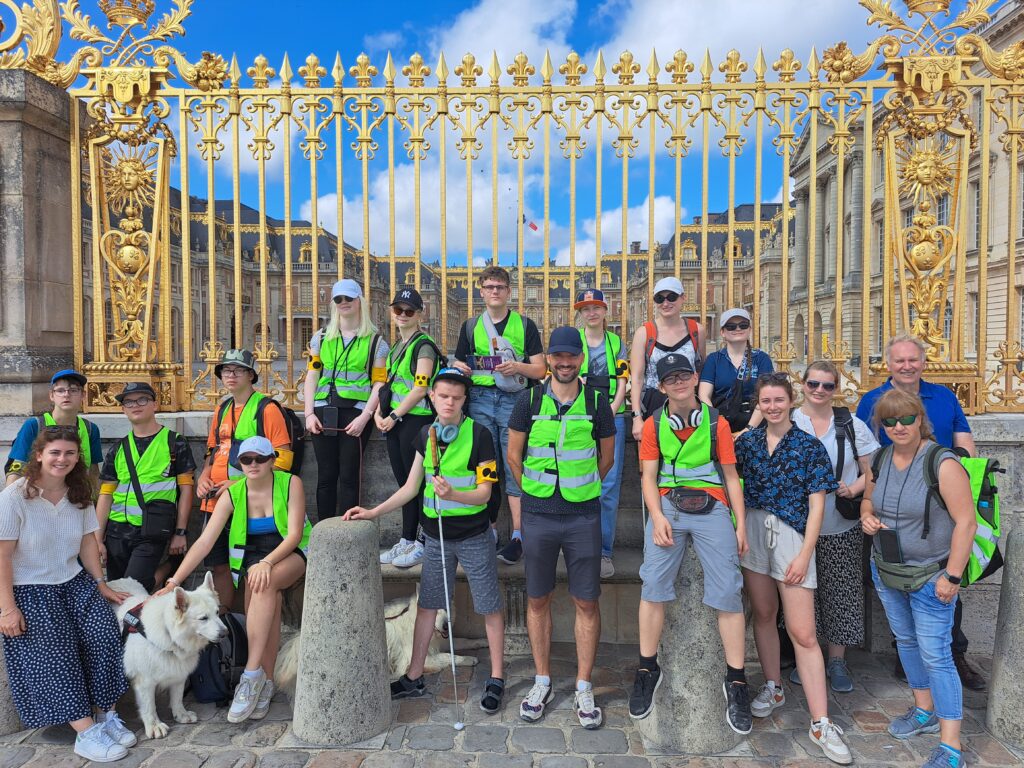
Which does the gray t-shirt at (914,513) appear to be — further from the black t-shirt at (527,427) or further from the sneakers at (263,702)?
the sneakers at (263,702)

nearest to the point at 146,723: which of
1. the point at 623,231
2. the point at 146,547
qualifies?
the point at 146,547

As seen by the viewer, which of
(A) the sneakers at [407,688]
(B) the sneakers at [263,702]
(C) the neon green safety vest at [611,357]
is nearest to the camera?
(B) the sneakers at [263,702]

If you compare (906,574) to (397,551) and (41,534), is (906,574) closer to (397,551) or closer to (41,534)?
(397,551)

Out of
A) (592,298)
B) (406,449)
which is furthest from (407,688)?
(592,298)

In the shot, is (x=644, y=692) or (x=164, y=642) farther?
(x=164, y=642)

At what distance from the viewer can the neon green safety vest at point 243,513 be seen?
4582mm

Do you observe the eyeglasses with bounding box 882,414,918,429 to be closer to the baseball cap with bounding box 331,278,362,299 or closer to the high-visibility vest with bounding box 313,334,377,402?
the high-visibility vest with bounding box 313,334,377,402

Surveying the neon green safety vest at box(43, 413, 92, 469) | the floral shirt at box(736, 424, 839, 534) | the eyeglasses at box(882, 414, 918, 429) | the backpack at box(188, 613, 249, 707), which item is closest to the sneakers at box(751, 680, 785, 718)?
the floral shirt at box(736, 424, 839, 534)

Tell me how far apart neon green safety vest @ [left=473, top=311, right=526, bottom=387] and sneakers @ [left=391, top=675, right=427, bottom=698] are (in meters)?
2.11

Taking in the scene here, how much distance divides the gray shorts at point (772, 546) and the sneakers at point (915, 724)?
3.18ft

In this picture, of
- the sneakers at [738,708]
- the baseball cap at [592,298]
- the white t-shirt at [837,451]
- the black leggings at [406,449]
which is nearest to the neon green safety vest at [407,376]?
the black leggings at [406,449]

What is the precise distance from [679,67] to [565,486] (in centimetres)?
376

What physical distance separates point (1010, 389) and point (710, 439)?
3.50 metres

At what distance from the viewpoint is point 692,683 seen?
397 centimetres
